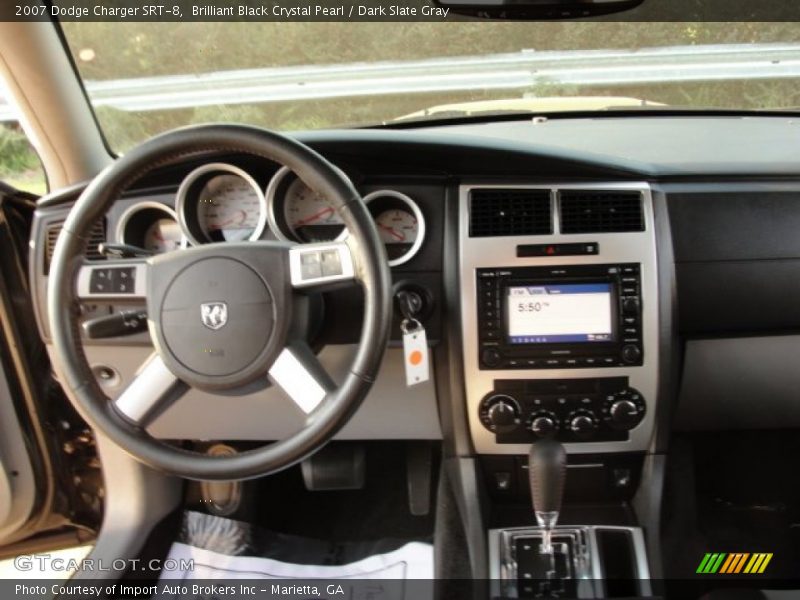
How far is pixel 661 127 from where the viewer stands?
2338 mm

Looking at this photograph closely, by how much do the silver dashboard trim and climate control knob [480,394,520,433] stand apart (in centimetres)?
3

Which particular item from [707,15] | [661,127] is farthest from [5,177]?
[707,15]

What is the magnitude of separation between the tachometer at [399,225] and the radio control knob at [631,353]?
600 mm

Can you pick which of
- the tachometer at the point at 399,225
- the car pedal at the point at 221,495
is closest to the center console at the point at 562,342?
the tachometer at the point at 399,225

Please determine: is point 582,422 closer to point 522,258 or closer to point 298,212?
point 522,258

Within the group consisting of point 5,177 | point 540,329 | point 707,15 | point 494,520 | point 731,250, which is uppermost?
point 707,15

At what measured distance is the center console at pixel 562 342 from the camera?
5.93 feet

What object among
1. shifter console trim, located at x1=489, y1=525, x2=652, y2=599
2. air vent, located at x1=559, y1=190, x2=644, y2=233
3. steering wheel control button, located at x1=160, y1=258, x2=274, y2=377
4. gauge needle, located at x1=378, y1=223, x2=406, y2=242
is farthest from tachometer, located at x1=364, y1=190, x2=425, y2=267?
shifter console trim, located at x1=489, y1=525, x2=652, y2=599

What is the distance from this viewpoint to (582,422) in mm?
1884

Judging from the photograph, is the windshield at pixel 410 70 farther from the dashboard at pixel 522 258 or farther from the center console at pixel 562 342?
the center console at pixel 562 342

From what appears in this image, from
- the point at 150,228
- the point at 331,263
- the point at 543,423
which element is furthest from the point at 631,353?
the point at 150,228

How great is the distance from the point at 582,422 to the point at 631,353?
0.74 ft

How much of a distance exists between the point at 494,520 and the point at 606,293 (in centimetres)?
76

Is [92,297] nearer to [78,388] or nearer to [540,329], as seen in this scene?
[78,388]
